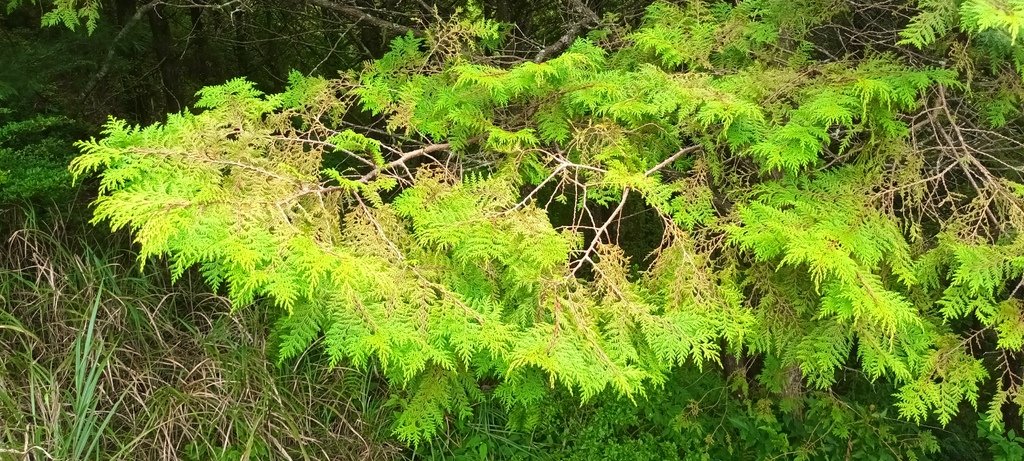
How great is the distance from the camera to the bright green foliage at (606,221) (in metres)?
1.73

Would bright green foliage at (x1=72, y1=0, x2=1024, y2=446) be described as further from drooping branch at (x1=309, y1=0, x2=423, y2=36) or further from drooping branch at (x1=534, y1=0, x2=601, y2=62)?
drooping branch at (x1=309, y1=0, x2=423, y2=36)

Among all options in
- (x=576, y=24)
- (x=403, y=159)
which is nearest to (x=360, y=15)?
(x=576, y=24)

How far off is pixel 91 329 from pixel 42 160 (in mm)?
881

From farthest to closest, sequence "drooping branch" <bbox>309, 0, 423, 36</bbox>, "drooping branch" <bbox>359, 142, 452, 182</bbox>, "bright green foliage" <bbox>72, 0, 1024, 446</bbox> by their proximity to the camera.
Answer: "drooping branch" <bbox>309, 0, 423, 36</bbox> < "drooping branch" <bbox>359, 142, 452, 182</bbox> < "bright green foliage" <bbox>72, 0, 1024, 446</bbox>

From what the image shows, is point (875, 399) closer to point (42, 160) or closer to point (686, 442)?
point (686, 442)

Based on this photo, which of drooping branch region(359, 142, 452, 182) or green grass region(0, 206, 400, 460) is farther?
green grass region(0, 206, 400, 460)

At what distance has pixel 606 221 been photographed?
2.16 m

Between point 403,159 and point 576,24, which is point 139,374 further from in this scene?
point 576,24

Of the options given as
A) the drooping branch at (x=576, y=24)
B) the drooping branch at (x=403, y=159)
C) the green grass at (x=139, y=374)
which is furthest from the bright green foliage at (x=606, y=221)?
the green grass at (x=139, y=374)

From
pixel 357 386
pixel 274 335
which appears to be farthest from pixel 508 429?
pixel 274 335

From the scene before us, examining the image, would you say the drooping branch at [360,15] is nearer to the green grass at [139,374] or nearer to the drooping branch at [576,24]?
the drooping branch at [576,24]

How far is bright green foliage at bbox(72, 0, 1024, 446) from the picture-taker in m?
1.73

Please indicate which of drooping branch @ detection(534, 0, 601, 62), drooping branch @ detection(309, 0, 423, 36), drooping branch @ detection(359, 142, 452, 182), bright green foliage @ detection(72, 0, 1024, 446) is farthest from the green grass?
drooping branch @ detection(534, 0, 601, 62)

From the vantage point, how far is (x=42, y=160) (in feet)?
9.96
